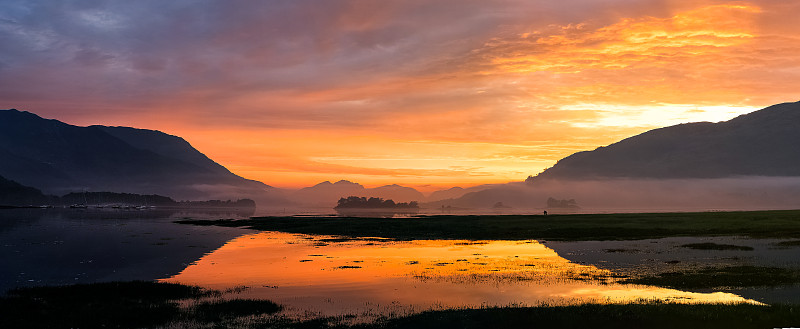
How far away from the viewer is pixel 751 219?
106062mm

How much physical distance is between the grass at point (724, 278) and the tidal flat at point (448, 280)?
12 centimetres

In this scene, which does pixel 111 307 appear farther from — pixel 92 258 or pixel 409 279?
pixel 92 258

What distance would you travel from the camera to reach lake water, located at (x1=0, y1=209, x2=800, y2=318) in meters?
33.8

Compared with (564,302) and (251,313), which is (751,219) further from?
(251,313)

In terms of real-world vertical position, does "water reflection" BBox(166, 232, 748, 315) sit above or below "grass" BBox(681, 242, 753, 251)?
below

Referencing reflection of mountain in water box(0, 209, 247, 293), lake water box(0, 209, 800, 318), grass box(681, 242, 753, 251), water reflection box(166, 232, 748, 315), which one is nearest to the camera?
water reflection box(166, 232, 748, 315)

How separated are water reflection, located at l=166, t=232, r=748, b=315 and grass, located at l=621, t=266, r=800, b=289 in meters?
2.62

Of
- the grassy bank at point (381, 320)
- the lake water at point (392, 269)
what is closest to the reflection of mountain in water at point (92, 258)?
the lake water at point (392, 269)

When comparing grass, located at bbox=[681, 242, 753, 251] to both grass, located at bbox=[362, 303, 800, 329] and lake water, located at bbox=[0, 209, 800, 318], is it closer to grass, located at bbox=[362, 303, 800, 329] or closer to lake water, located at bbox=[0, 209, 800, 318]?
lake water, located at bbox=[0, 209, 800, 318]

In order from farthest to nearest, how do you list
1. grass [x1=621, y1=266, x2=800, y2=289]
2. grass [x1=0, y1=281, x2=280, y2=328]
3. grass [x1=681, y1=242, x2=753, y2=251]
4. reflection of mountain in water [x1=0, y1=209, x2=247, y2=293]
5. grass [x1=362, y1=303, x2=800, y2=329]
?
grass [x1=681, y1=242, x2=753, y2=251] → reflection of mountain in water [x1=0, y1=209, x2=247, y2=293] → grass [x1=621, y1=266, x2=800, y2=289] → grass [x1=0, y1=281, x2=280, y2=328] → grass [x1=362, y1=303, x2=800, y2=329]

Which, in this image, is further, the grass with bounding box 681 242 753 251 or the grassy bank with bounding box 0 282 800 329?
the grass with bounding box 681 242 753 251

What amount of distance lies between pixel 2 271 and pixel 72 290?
54.5 feet

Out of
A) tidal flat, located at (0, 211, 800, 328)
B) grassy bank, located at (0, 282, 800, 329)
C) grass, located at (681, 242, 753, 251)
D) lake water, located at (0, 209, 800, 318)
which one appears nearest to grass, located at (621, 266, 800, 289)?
tidal flat, located at (0, 211, 800, 328)

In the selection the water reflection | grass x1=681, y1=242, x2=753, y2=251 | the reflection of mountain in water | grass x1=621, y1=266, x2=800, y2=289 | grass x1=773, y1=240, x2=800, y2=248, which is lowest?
the reflection of mountain in water
